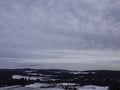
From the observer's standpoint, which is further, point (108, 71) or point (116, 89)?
point (108, 71)
